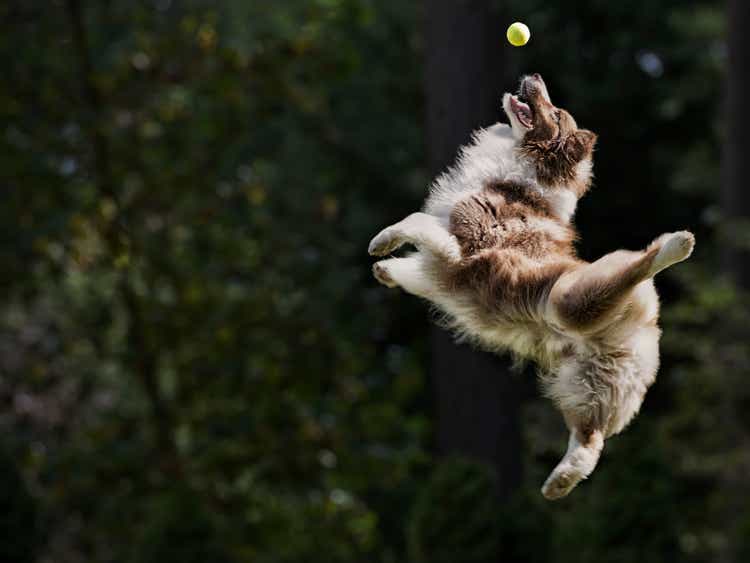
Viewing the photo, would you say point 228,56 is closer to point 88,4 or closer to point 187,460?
point 88,4

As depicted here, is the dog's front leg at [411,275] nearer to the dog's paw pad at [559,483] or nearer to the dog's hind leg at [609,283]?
the dog's hind leg at [609,283]

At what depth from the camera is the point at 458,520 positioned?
7523 millimetres

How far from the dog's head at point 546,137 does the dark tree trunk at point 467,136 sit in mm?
3377

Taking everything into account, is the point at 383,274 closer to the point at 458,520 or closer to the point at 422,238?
the point at 422,238

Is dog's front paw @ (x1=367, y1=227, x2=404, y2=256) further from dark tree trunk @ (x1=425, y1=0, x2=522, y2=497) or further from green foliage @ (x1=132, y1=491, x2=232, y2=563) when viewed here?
green foliage @ (x1=132, y1=491, x2=232, y2=563)

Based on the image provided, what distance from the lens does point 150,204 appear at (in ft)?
32.6

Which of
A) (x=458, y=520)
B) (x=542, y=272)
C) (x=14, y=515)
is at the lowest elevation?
(x=14, y=515)

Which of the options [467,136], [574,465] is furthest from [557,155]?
[467,136]

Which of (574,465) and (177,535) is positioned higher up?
(574,465)

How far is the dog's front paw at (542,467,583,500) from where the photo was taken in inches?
100

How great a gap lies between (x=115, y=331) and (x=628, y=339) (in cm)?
829

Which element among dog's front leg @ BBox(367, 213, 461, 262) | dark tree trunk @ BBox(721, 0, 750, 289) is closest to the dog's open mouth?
dog's front leg @ BBox(367, 213, 461, 262)

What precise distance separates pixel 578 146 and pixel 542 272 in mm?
451

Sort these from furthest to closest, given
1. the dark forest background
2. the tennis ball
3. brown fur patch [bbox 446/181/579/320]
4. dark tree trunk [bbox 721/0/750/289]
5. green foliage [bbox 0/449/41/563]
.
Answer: dark tree trunk [bbox 721/0/750/289] < the dark forest background < green foliage [bbox 0/449/41/563] < the tennis ball < brown fur patch [bbox 446/181/579/320]
